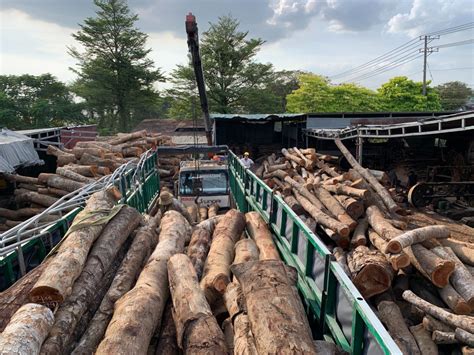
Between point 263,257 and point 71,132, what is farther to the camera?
point 71,132

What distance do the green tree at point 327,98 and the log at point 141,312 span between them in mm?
37438

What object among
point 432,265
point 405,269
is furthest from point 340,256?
point 432,265

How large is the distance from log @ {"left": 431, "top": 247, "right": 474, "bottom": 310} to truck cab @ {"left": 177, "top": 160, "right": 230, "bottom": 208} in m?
6.19

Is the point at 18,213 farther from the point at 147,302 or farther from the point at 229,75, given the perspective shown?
the point at 229,75

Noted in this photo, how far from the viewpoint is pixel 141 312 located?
116 inches

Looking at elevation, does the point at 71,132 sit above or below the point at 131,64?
below

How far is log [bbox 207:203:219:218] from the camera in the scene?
9.07 metres

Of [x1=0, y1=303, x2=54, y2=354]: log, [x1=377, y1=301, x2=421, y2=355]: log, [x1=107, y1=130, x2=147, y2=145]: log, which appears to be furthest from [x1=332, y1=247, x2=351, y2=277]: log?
[x1=107, y1=130, x2=147, y2=145]: log

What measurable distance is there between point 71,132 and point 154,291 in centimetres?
1669

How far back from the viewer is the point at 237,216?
6.11 m

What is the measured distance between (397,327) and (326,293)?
169 centimetres

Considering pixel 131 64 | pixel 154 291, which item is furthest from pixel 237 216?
pixel 131 64

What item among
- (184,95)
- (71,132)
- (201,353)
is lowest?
(201,353)

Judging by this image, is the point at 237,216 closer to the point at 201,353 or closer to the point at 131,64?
the point at 201,353
